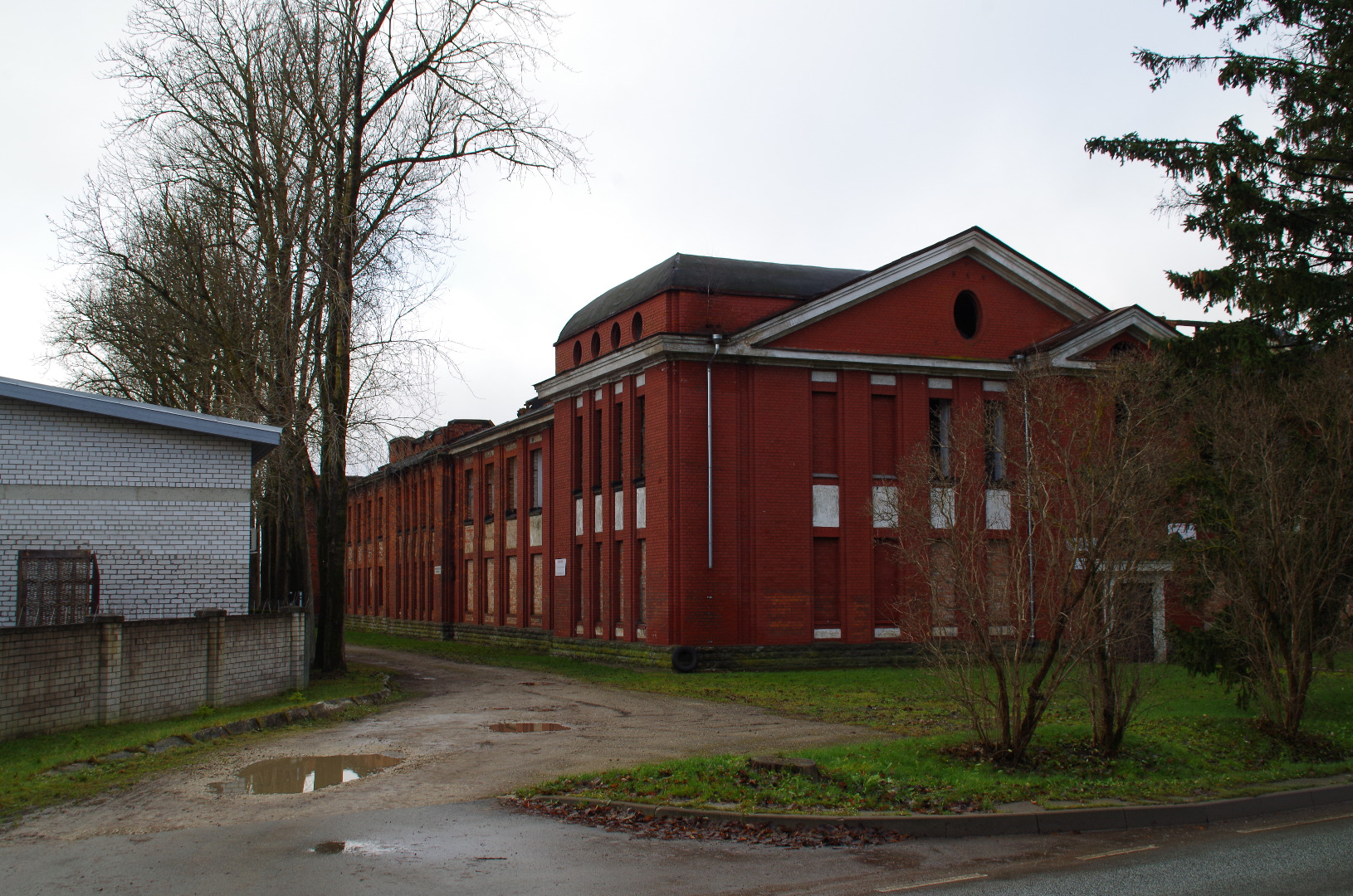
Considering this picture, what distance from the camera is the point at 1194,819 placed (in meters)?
9.65

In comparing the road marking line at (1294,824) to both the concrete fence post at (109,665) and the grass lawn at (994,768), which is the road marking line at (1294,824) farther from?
the concrete fence post at (109,665)

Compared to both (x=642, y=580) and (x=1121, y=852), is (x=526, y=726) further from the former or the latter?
(x=642, y=580)

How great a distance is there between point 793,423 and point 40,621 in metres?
15.7

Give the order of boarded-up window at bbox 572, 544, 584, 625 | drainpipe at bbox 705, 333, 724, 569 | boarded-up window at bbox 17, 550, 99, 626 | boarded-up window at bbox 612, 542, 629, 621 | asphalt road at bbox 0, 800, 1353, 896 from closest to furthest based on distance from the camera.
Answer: asphalt road at bbox 0, 800, 1353, 896, boarded-up window at bbox 17, 550, 99, 626, drainpipe at bbox 705, 333, 724, 569, boarded-up window at bbox 612, 542, 629, 621, boarded-up window at bbox 572, 544, 584, 625

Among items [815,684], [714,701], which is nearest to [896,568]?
[815,684]

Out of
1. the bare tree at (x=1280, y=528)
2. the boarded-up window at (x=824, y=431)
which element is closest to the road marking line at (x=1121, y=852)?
the bare tree at (x=1280, y=528)

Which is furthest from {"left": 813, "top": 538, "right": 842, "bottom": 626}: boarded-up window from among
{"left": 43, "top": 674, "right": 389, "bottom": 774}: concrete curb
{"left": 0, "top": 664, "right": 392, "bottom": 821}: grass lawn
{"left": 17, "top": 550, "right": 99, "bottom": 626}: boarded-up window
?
{"left": 17, "top": 550, "right": 99, "bottom": 626}: boarded-up window

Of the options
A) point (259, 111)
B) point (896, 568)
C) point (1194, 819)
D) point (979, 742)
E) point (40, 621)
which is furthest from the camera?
point (896, 568)

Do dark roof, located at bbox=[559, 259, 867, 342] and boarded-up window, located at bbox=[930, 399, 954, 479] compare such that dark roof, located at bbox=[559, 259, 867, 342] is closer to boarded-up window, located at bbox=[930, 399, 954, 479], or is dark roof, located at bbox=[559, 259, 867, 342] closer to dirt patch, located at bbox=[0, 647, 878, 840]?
boarded-up window, located at bbox=[930, 399, 954, 479]

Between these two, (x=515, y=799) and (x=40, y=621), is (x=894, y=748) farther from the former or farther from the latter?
(x=40, y=621)

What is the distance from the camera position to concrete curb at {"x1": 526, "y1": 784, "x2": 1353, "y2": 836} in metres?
8.97

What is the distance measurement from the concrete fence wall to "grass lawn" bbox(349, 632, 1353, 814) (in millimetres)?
6627

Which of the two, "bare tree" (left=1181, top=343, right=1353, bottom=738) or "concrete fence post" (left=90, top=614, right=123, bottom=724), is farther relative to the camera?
"concrete fence post" (left=90, top=614, right=123, bottom=724)

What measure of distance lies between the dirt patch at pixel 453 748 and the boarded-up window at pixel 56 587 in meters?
4.92
